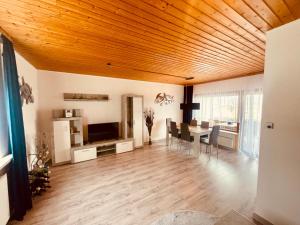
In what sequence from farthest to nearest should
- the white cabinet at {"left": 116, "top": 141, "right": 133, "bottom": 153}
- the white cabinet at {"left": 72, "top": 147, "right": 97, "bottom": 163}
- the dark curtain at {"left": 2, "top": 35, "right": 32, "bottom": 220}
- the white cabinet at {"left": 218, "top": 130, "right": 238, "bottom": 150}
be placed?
the white cabinet at {"left": 218, "top": 130, "right": 238, "bottom": 150} → the white cabinet at {"left": 116, "top": 141, "right": 133, "bottom": 153} → the white cabinet at {"left": 72, "top": 147, "right": 97, "bottom": 163} → the dark curtain at {"left": 2, "top": 35, "right": 32, "bottom": 220}

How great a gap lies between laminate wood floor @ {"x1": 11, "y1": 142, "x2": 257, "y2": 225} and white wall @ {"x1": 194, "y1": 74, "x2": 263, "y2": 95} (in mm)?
2286

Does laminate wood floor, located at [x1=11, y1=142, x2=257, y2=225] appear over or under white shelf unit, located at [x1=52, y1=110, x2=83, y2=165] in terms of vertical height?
under

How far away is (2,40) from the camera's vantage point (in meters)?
1.86

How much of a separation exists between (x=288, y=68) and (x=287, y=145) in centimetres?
88

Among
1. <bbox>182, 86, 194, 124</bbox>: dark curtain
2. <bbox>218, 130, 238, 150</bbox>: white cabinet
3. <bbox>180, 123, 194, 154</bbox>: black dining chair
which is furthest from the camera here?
<bbox>182, 86, 194, 124</bbox>: dark curtain

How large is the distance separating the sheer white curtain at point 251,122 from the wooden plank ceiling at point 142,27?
2.06 meters

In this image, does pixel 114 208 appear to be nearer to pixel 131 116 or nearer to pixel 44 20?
pixel 44 20

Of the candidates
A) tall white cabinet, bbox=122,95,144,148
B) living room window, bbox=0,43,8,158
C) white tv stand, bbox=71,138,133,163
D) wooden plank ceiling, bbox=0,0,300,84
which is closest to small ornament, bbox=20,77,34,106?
wooden plank ceiling, bbox=0,0,300,84

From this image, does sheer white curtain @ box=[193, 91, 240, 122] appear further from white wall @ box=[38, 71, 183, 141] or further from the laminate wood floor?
the laminate wood floor

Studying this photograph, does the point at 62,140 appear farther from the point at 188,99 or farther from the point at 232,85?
the point at 232,85

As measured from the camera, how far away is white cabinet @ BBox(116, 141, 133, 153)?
15.4ft

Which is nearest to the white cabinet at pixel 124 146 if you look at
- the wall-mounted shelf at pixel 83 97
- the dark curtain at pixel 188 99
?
the wall-mounted shelf at pixel 83 97

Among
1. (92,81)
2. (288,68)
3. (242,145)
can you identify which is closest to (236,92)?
(242,145)

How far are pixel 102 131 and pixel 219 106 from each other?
172 inches
